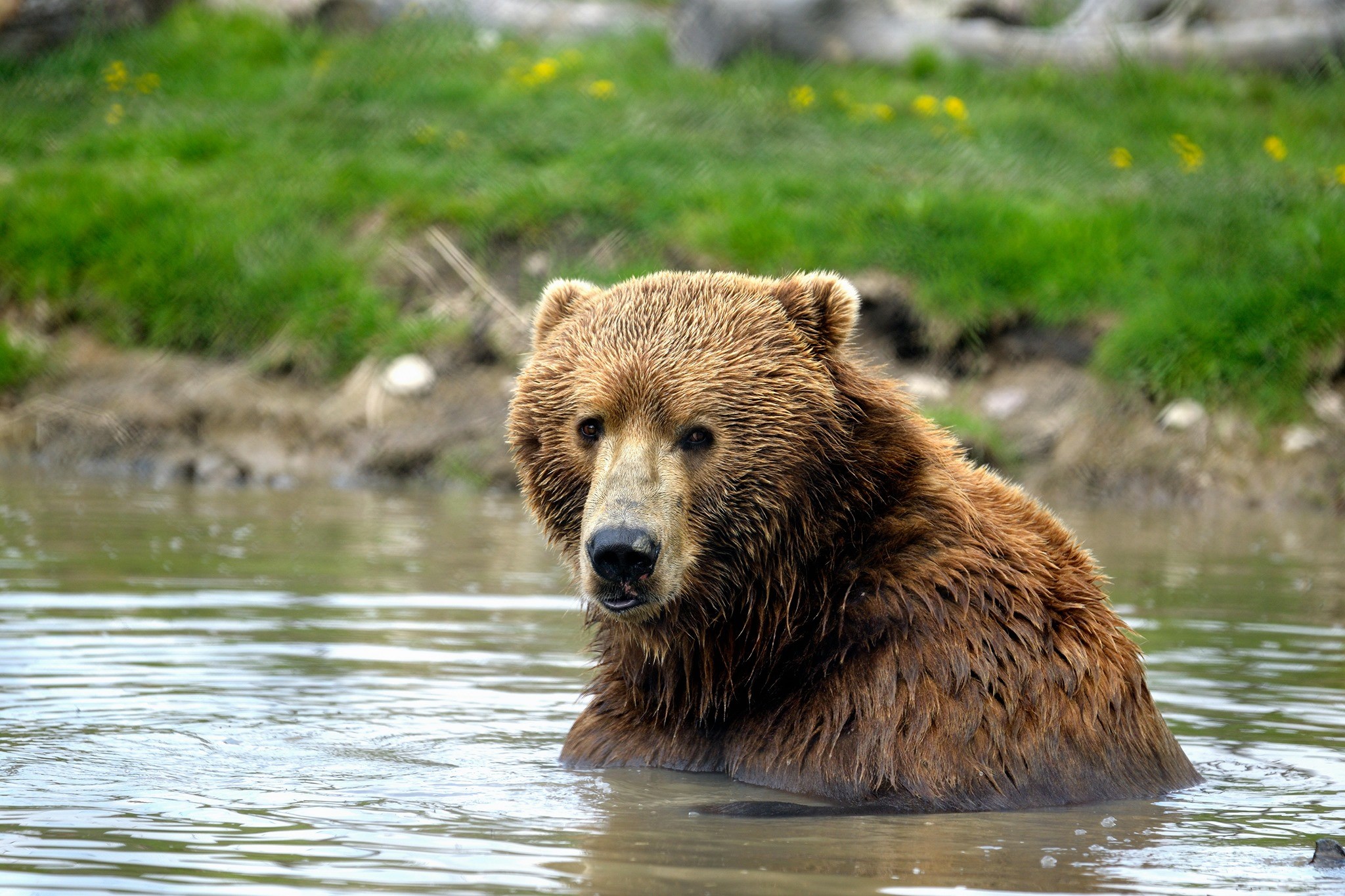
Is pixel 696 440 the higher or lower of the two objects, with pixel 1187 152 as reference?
lower

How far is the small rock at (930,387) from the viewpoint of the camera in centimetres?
1297

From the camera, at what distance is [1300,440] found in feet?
40.7

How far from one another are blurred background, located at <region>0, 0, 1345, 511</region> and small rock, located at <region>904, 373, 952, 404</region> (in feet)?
0.11

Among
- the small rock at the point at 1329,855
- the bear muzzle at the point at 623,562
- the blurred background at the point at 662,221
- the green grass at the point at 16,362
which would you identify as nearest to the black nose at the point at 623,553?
the bear muzzle at the point at 623,562

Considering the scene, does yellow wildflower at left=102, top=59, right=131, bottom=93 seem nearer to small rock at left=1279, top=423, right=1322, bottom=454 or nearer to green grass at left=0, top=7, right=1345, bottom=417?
green grass at left=0, top=7, right=1345, bottom=417

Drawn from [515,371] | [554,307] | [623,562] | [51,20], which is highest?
[51,20]

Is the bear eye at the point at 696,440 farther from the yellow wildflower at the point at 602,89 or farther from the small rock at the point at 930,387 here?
the yellow wildflower at the point at 602,89

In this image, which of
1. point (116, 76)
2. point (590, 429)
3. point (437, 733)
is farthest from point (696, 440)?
point (116, 76)

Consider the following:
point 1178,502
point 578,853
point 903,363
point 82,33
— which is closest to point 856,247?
point 903,363

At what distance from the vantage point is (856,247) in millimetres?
13531

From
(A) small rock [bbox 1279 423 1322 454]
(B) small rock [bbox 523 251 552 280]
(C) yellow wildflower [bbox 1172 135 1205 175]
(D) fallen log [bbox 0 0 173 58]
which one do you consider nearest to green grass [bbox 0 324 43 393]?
(B) small rock [bbox 523 251 552 280]

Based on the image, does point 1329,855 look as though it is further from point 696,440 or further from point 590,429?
point 590,429

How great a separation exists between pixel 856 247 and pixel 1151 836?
9.14 metres

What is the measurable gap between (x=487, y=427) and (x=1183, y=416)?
4927 millimetres
